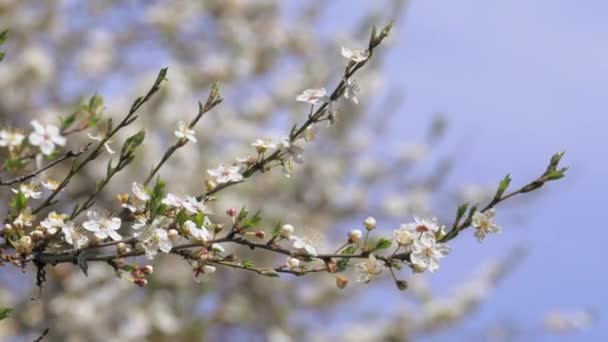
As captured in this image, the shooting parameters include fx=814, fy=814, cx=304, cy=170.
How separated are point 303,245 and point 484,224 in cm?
45

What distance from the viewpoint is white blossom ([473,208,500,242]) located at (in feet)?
6.49

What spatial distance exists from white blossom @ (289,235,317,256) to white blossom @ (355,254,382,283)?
4.6 inches

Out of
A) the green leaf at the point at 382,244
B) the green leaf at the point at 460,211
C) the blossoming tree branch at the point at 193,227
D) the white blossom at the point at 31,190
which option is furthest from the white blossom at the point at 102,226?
the green leaf at the point at 460,211

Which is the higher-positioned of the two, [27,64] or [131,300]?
[27,64]

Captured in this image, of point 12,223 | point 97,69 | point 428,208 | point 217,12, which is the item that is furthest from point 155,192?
point 217,12

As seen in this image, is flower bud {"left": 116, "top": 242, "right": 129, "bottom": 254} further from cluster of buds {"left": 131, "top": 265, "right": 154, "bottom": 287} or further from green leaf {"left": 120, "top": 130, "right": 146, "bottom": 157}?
green leaf {"left": 120, "top": 130, "right": 146, "bottom": 157}

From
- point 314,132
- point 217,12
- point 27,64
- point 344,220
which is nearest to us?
point 314,132

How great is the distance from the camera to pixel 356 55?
79.3 inches

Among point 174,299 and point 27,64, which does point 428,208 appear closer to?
point 174,299

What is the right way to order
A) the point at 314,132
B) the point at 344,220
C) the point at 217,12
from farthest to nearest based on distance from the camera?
the point at 217,12
the point at 344,220
the point at 314,132


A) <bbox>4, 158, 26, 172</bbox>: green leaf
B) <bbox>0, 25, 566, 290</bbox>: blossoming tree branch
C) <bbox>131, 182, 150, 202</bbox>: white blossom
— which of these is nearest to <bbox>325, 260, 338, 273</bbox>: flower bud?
<bbox>0, 25, 566, 290</bbox>: blossoming tree branch

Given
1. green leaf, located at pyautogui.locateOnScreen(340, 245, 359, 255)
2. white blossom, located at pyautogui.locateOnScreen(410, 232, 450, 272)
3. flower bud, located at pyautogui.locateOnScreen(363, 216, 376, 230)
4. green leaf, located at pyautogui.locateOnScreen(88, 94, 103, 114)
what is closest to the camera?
white blossom, located at pyautogui.locateOnScreen(410, 232, 450, 272)

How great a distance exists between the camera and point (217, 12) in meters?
10.2

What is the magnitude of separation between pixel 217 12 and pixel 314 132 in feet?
27.6
